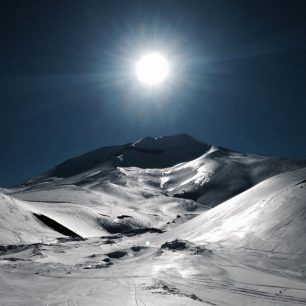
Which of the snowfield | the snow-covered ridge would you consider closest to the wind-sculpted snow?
the snowfield

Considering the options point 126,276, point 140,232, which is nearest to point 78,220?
point 140,232

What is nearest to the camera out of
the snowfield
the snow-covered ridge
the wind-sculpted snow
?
the snowfield

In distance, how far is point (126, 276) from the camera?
1079cm

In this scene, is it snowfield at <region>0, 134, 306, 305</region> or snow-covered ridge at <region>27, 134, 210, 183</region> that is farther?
snow-covered ridge at <region>27, 134, 210, 183</region>

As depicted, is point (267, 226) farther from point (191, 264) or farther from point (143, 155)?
point (143, 155)

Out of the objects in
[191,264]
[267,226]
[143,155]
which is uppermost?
[143,155]

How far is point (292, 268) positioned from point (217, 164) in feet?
414

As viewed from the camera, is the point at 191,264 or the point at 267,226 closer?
the point at 191,264

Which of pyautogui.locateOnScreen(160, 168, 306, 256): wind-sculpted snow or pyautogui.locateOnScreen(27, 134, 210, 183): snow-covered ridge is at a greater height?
pyautogui.locateOnScreen(27, 134, 210, 183): snow-covered ridge

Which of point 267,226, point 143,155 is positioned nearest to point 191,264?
point 267,226

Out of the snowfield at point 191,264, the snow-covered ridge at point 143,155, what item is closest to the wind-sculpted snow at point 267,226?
the snowfield at point 191,264

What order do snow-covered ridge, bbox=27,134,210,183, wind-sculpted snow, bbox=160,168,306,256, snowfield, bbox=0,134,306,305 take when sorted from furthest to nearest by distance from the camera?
snow-covered ridge, bbox=27,134,210,183
wind-sculpted snow, bbox=160,168,306,256
snowfield, bbox=0,134,306,305

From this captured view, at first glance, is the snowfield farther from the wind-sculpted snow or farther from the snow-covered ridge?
the snow-covered ridge

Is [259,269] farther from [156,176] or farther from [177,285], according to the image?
[156,176]
